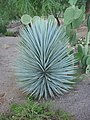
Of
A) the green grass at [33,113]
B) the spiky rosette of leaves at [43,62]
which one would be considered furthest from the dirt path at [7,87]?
the green grass at [33,113]

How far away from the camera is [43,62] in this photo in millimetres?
6027

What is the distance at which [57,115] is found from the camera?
16.8ft

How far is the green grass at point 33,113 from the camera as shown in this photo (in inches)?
197

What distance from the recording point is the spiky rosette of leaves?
5.94 m

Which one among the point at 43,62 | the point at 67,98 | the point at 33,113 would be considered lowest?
the point at 67,98

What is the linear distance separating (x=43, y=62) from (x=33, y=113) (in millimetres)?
1234

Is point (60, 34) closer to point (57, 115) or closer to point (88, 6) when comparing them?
point (57, 115)

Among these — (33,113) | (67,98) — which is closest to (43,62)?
(67,98)

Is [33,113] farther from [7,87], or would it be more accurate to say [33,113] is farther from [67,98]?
[7,87]

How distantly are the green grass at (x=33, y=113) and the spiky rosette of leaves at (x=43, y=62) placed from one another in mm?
751

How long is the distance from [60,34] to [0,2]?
2064mm

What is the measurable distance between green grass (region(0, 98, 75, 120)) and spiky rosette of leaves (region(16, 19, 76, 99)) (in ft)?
2.46

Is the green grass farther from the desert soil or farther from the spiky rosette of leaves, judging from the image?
the spiky rosette of leaves

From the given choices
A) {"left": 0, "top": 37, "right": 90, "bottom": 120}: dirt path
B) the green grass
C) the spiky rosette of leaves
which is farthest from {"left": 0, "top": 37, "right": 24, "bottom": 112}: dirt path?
the green grass
